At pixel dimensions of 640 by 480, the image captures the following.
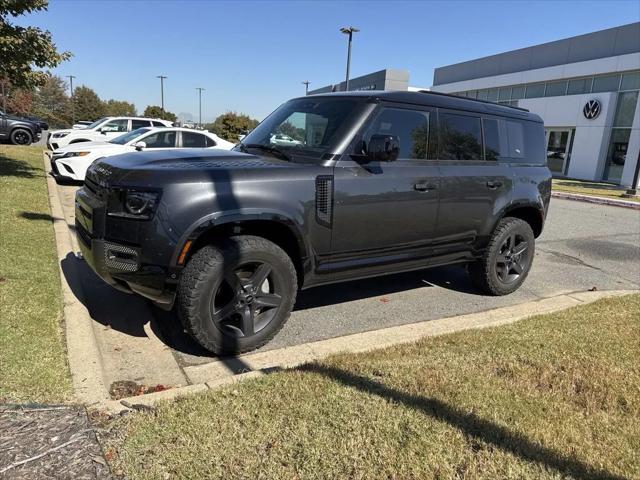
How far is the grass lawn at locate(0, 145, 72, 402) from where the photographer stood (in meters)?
2.92

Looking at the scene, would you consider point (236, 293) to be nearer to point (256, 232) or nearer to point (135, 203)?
point (256, 232)

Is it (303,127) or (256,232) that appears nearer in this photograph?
(256,232)

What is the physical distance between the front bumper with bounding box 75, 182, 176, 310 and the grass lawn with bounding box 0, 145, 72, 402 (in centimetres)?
62

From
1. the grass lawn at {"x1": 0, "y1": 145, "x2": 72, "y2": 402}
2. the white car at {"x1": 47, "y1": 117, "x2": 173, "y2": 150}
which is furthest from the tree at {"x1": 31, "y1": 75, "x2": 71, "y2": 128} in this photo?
the grass lawn at {"x1": 0, "y1": 145, "x2": 72, "y2": 402}

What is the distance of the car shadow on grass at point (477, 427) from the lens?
8.19 ft

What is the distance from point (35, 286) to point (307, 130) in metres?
2.74

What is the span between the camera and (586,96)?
25.9 m

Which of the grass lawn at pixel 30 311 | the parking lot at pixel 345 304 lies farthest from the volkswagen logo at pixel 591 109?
the grass lawn at pixel 30 311

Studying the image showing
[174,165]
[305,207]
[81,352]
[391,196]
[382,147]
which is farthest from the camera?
[391,196]

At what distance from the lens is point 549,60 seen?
2919 centimetres

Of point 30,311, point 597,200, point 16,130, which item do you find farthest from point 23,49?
point 597,200

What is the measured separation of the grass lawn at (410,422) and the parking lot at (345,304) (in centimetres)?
78

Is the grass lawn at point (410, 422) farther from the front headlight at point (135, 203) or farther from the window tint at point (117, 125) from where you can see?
the window tint at point (117, 125)

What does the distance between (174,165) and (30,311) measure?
1.64 meters
